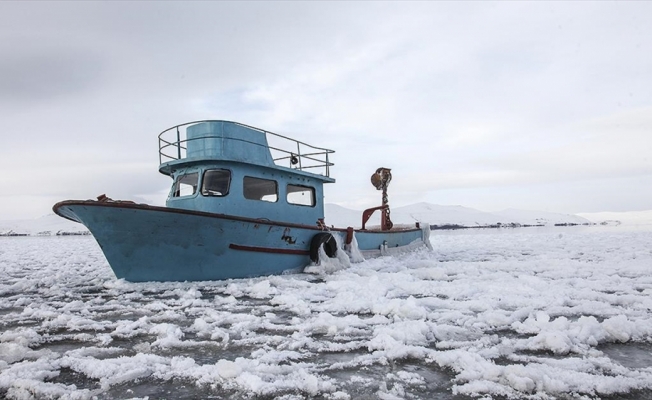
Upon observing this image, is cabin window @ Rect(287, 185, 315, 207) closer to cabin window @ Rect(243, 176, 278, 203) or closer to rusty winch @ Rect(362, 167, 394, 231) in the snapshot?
cabin window @ Rect(243, 176, 278, 203)

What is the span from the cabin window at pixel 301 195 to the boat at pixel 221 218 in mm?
27

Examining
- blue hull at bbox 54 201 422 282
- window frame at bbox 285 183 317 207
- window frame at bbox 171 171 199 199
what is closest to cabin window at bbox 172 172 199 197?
window frame at bbox 171 171 199 199

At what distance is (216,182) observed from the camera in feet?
28.9

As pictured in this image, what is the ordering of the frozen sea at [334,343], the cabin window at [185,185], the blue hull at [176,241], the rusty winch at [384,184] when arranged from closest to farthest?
the frozen sea at [334,343] < the blue hull at [176,241] < the cabin window at [185,185] < the rusty winch at [384,184]

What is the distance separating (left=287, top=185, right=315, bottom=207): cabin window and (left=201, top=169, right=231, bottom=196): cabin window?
1912mm

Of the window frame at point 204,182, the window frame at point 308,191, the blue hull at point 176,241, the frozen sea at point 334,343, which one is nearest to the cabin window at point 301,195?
the window frame at point 308,191

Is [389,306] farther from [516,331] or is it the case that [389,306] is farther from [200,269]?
[200,269]

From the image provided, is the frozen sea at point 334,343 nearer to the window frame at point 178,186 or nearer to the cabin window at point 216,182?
the cabin window at point 216,182

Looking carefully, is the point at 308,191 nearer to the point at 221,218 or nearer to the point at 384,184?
the point at 221,218

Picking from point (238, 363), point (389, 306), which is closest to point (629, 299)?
point (389, 306)

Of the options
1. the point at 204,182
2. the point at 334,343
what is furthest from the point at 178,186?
the point at 334,343

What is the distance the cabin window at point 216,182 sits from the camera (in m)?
8.72

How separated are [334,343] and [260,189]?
20.8 feet

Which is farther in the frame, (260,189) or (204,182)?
(260,189)
